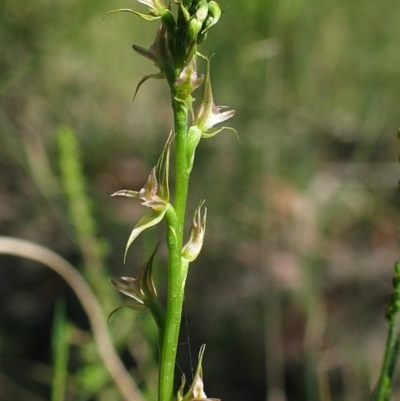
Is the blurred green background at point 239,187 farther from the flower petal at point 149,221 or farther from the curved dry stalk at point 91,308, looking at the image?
the flower petal at point 149,221

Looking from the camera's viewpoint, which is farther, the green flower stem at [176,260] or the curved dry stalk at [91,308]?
the curved dry stalk at [91,308]

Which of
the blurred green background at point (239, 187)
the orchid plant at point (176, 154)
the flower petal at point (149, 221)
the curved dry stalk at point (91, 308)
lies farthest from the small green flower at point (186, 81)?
the blurred green background at point (239, 187)

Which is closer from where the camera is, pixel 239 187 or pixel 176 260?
pixel 176 260

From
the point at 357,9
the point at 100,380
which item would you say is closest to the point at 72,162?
the point at 100,380

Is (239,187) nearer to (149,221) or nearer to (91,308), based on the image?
(91,308)

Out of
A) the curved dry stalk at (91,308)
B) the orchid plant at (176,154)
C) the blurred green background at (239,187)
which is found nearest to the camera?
the orchid plant at (176,154)

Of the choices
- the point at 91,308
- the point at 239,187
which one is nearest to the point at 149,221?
the point at 91,308

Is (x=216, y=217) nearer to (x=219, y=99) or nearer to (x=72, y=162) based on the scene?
(x=219, y=99)
